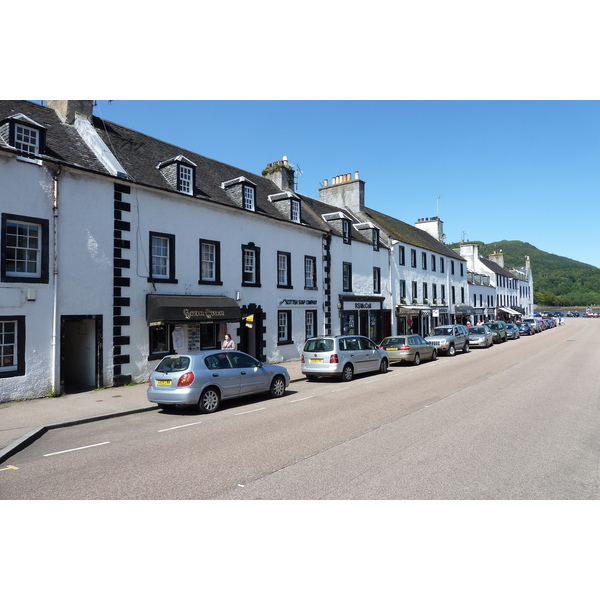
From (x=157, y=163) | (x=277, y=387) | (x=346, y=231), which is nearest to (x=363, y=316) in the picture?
(x=346, y=231)

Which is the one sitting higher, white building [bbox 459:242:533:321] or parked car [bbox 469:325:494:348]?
white building [bbox 459:242:533:321]

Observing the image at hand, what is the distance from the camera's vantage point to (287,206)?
2266cm

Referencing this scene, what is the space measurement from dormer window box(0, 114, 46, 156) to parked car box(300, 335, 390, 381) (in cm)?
1074

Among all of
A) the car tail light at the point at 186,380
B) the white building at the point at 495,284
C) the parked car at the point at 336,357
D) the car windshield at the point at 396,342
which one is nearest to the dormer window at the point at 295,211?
the car windshield at the point at 396,342

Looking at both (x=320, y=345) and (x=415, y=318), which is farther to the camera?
(x=415, y=318)

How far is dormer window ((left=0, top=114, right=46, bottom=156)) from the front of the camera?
12367 millimetres

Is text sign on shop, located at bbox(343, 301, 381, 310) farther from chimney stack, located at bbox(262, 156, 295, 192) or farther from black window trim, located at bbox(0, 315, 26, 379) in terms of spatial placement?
black window trim, located at bbox(0, 315, 26, 379)

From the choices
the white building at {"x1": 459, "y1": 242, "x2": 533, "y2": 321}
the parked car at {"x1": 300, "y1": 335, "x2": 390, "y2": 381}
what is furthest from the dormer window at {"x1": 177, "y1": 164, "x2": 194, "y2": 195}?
the white building at {"x1": 459, "y1": 242, "x2": 533, "y2": 321}

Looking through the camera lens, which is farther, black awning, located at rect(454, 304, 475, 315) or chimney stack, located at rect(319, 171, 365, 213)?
black awning, located at rect(454, 304, 475, 315)

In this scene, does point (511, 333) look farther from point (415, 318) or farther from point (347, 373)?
point (347, 373)

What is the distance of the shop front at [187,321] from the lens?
15.1m

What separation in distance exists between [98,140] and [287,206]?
978 centimetres

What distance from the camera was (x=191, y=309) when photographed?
51.8ft

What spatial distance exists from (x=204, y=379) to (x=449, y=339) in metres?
18.9
